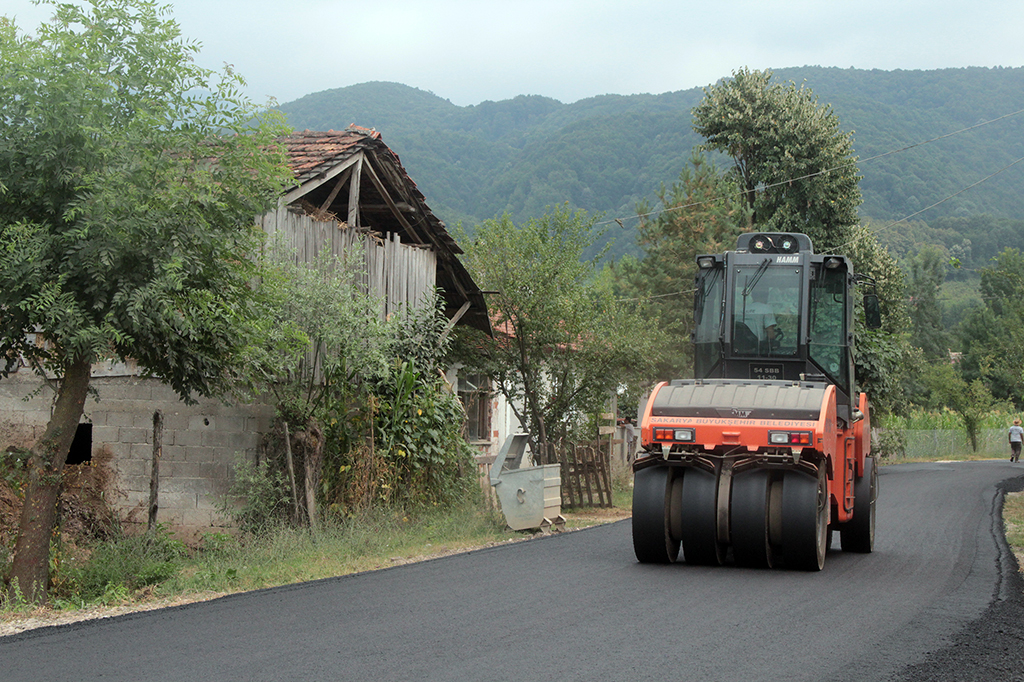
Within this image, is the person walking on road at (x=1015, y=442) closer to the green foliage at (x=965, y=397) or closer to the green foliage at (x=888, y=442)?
the green foliage at (x=888, y=442)

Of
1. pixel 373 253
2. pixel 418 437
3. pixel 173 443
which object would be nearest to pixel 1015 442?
pixel 373 253

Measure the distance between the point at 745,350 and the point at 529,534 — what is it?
15.3ft

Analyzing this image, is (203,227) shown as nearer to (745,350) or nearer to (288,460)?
(288,460)

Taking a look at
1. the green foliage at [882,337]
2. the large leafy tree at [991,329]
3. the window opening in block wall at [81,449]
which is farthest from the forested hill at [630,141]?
the window opening in block wall at [81,449]

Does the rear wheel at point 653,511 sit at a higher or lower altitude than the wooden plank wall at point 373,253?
lower

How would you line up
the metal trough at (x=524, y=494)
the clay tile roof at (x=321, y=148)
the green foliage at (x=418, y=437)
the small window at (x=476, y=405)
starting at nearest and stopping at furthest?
the metal trough at (x=524, y=494) → the green foliage at (x=418, y=437) → the clay tile roof at (x=321, y=148) → the small window at (x=476, y=405)

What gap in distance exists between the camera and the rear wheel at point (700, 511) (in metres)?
10.0

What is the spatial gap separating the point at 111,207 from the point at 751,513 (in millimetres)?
6695

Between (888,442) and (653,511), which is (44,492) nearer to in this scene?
(653,511)

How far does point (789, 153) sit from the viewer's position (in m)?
30.4

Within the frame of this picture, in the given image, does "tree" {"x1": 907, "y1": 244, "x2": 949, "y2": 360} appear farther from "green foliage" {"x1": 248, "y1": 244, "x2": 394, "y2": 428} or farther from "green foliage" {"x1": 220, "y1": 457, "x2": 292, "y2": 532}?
"green foliage" {"x1": 220, "y1": 457, "x2": 292, "y2": 532}

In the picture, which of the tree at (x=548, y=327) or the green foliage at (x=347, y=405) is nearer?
the green foliage at (x=347, y=405)

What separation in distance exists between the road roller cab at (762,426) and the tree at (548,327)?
7.24m

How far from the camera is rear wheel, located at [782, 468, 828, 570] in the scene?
9703 millimetres
